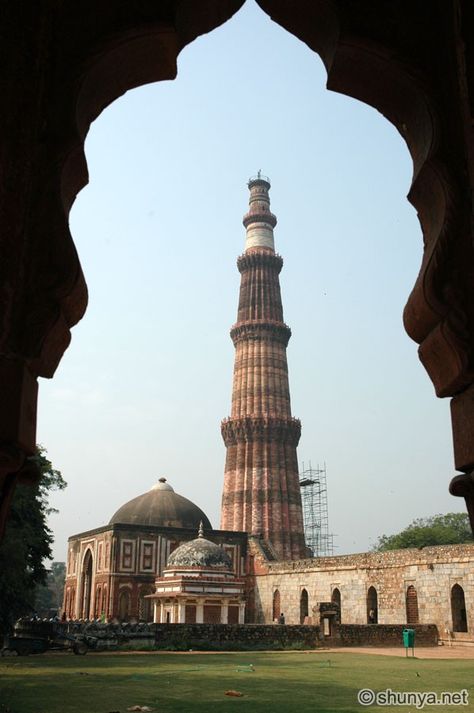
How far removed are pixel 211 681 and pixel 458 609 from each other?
14.7 m

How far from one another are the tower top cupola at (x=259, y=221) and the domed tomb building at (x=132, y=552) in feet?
52.3

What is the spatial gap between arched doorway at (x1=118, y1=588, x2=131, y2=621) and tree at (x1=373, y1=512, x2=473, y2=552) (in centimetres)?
1839

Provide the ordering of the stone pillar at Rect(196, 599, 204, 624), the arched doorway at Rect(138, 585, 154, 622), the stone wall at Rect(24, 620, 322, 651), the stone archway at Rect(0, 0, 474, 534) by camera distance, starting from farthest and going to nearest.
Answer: the arched doorway at Rect(138, 585, 154, 622) < the stone pillar at Rect(196, 599, 204, 624) < the stone wall at Rect(24, 620, 322, 651) < the stone archway at Rect(0, 0, 474, 534)

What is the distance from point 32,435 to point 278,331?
131 ft

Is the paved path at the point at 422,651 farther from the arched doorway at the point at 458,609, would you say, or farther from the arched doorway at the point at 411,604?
the arched doorway at the point at 411,604

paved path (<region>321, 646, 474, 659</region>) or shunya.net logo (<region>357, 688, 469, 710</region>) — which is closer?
shunya.net logo (<region>357, 688, 469, 710</region>)

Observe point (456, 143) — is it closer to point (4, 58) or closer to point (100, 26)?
point (100, 26)

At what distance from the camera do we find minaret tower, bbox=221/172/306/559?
38.4 m

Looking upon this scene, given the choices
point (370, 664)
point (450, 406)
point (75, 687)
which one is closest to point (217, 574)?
point (370, 664)

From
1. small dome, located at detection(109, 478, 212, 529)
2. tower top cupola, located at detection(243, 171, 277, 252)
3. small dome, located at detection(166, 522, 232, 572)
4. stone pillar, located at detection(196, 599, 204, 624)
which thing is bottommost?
stone pillar, located at detection(196, 599, 204, 624)

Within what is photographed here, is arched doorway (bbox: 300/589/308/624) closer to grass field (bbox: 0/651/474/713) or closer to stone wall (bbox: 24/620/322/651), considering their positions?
stone wall (bbox: 24/620/322/651)

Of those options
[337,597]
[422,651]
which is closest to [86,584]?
[337,597]

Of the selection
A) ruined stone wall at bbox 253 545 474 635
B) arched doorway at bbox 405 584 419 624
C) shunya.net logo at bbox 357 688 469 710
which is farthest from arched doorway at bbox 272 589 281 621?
shunya.net logo at bbox 357 688 469 710

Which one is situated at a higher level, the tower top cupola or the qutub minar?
the tower top cupola
